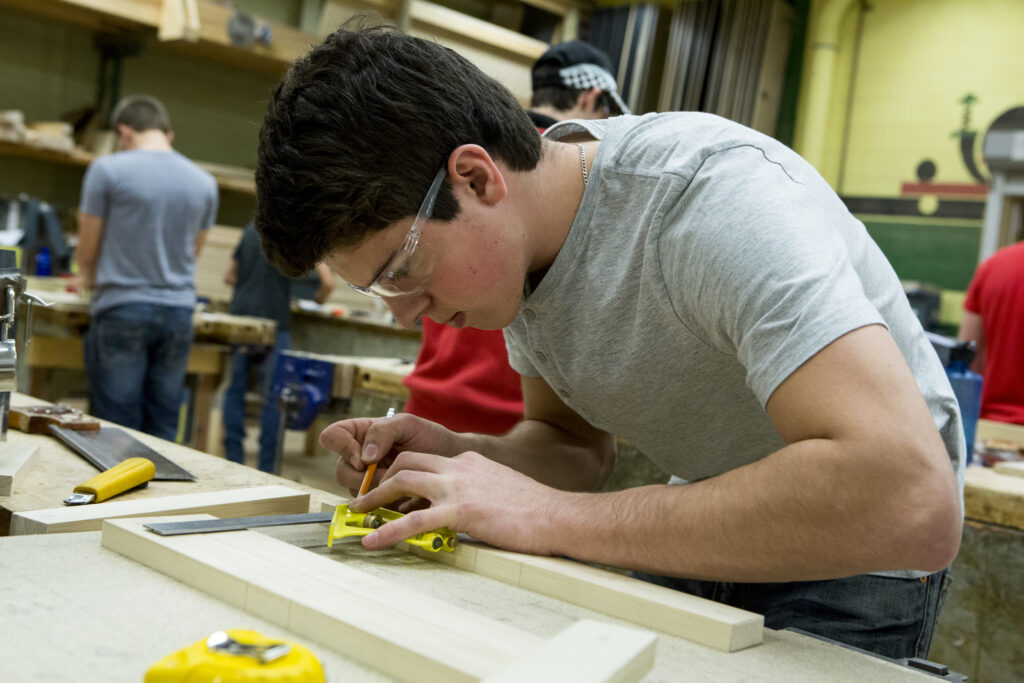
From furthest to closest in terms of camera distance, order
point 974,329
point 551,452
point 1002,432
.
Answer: point 974,329 < point 1002,432 < point 551,452

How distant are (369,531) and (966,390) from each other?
70.0 inches

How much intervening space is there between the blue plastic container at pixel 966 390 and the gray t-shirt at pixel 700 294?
1.21 metres

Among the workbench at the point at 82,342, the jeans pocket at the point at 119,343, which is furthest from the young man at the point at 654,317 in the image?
the workbench at the point at 82,342

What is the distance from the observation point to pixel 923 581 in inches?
48.5

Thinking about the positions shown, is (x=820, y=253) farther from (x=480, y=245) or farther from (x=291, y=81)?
(x=291, y=81)

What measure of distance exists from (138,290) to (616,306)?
3.06 metres

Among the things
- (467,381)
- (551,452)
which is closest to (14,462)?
(551,452)

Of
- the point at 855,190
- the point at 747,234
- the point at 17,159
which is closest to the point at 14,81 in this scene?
the point at 17,159

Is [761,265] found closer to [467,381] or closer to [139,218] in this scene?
[467,381]

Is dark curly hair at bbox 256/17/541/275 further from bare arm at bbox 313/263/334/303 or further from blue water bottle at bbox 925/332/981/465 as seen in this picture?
bare arm at bbox 313/263/334/303

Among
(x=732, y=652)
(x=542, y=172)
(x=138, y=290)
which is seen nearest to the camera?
(x=732, y=652)

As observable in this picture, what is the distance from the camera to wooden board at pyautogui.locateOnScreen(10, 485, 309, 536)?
1028 millimetres

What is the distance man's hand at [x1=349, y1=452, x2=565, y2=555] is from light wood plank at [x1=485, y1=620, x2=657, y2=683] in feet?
0.97

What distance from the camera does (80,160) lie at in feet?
18.3
